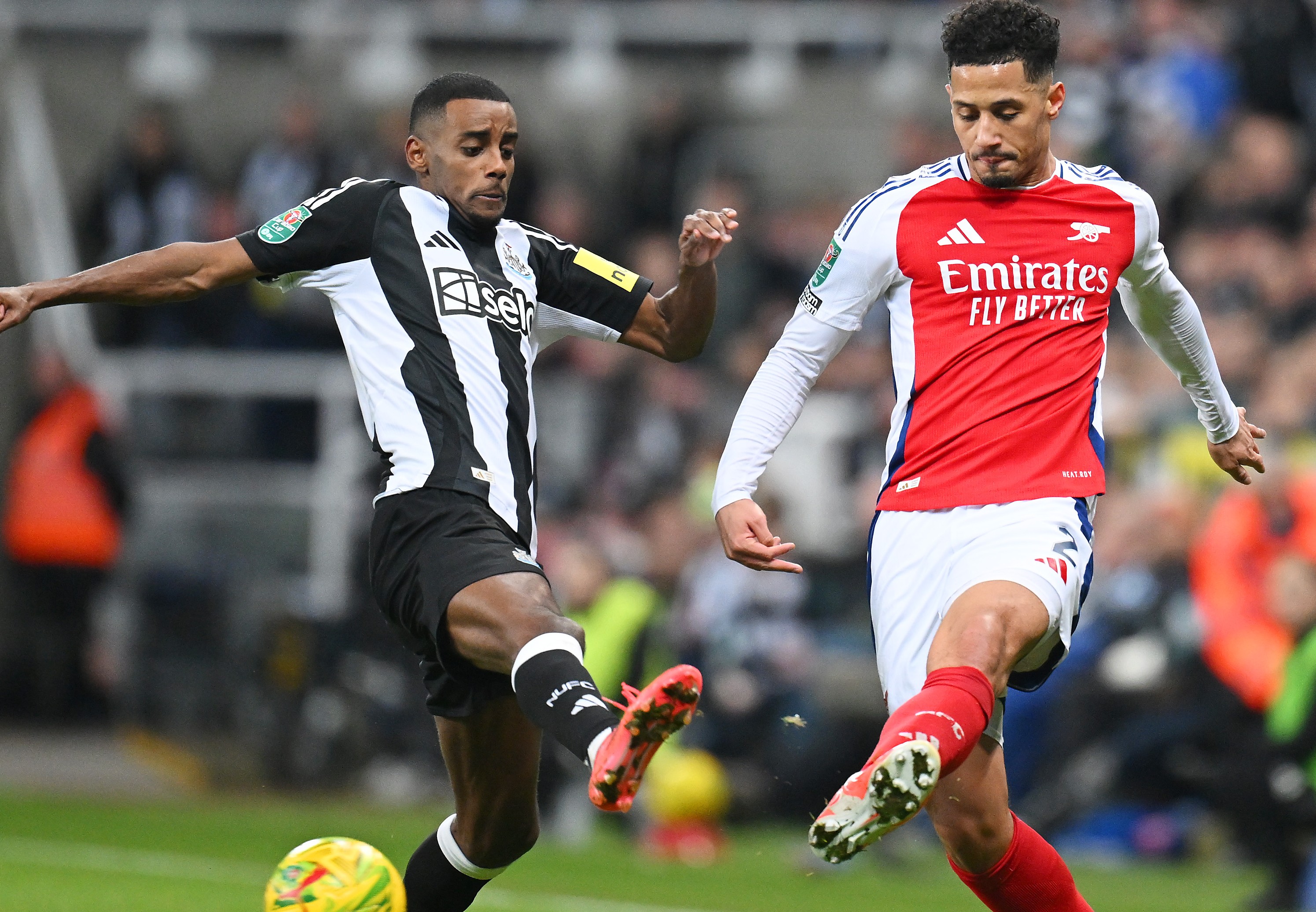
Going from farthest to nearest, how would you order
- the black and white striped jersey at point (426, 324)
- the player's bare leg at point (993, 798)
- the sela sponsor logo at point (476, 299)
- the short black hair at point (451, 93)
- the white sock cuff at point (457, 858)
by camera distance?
the white sock cuff at point (457, 858), the short black hair at point (451, 93), the sela sponsor logo at point (476, 299), the black and white striped jersey at point (426, 324), the player's bare leg at point (993, 798)

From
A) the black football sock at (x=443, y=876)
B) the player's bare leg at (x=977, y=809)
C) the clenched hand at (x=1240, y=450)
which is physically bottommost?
the black football sock at (x=443, y=876)

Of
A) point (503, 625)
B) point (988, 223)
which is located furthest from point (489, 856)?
point (988, 223)

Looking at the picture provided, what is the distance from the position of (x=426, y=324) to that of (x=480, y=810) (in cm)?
146

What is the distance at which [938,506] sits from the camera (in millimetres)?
5547

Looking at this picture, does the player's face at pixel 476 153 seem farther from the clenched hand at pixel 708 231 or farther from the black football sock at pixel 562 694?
the black football sock at pixel 562 694

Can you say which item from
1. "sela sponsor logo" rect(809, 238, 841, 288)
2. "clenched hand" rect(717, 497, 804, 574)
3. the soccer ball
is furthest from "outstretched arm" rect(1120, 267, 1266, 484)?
the soccer ball

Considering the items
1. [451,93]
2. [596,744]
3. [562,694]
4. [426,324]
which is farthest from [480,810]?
[451,93]

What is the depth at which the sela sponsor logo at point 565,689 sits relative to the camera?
5188 millimetres

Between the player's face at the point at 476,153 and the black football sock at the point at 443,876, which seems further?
the black football sock at the point at 443,876

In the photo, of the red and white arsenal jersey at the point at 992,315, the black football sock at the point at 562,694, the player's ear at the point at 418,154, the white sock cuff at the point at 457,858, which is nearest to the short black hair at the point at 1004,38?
the red and white arsenal jersey at the point at 992,315

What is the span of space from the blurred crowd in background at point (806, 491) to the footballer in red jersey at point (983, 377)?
14.1 ft

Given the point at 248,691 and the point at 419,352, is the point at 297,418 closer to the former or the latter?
the point at 248,691

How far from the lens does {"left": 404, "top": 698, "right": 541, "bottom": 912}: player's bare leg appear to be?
590 centimetres

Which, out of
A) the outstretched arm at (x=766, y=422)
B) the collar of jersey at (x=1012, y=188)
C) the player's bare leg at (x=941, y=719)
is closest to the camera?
the player's bare leg at (x=941, y=719)
